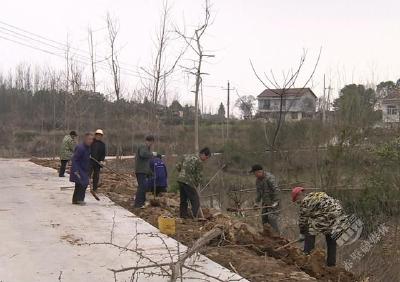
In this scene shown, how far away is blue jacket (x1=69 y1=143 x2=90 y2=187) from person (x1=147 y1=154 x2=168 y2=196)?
1675mm

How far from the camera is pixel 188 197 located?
906cm

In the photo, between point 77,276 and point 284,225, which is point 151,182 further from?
point 77,276

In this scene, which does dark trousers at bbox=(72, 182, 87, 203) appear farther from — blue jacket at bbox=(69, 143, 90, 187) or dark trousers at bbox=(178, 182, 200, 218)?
dark trousers at bbox=(178, 182, 200, 218)

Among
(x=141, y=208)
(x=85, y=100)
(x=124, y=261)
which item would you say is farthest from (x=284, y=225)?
(x=85, y=100)

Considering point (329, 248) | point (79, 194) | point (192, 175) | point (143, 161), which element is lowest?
point (329, 248)

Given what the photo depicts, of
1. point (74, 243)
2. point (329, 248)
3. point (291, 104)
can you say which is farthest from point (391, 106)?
point (74, 243)

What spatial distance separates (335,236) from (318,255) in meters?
0.59

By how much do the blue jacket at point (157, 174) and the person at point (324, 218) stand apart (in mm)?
4554

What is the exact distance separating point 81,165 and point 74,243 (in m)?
3.29

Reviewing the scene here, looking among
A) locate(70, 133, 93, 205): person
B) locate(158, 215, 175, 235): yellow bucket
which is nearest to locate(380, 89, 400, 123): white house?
locate(70, 133, 93, 205): person

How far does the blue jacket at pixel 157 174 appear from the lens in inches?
446

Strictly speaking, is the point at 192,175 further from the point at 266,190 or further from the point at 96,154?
the point at 96,154

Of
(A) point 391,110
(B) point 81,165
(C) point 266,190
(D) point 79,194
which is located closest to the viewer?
(C) point 266,190

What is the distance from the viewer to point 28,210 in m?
9.65
